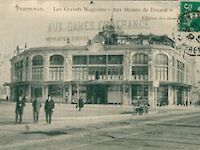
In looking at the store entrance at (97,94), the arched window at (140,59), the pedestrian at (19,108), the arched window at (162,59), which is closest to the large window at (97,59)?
the store entrance at (97,94)

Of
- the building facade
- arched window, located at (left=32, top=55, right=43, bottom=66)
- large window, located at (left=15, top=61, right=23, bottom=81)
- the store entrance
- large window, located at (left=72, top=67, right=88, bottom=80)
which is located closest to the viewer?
large window, located at (left=15, top=61, right=23, bottom=81)

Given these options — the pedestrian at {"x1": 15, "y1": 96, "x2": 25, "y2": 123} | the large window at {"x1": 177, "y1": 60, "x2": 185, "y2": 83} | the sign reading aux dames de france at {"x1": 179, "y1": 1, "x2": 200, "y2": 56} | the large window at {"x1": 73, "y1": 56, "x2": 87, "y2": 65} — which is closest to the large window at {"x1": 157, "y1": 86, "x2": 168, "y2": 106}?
the large window at {"x1": 177, "y1": 60, "x2": 185, "y2": 83}

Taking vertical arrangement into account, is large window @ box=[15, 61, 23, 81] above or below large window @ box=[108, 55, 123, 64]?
below

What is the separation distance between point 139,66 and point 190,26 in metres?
29.1

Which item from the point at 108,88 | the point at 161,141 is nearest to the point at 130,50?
the point at 108,88

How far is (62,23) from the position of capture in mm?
20625

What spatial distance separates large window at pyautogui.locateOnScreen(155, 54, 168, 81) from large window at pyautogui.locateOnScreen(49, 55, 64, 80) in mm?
10057

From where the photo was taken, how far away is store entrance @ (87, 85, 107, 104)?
44.8m

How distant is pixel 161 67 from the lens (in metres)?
50.7

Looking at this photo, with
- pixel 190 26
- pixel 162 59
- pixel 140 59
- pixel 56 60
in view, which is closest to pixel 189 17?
pixel 190 26

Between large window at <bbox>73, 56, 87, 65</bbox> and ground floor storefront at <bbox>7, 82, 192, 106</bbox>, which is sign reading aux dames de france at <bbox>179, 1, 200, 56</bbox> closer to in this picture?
ground floor storefront at <bbox>7, 82, 192, 106</bbox>

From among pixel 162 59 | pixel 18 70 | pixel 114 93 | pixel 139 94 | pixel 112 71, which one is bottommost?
pixel 139 94

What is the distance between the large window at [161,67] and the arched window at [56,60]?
9.97m

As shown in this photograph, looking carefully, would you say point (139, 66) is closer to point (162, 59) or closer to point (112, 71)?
point (162, 59)
